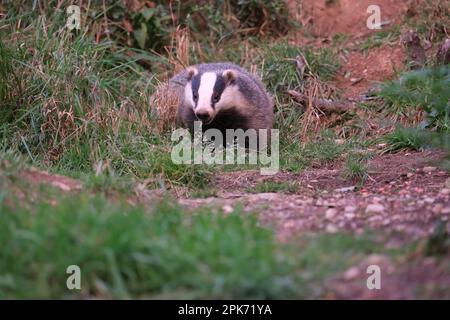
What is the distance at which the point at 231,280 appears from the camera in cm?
292

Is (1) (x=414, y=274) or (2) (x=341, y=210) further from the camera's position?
(2) (x=341, y=210)

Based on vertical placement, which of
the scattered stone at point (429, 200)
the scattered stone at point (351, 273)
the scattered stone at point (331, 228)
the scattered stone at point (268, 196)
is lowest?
the scattered stone at point (351, 273)

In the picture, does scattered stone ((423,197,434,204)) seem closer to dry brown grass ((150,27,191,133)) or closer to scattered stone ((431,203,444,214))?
scattered stone ((431,203,444,214))

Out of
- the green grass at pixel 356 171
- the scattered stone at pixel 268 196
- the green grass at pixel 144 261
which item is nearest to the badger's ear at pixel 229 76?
the green grass at pixel 356 171

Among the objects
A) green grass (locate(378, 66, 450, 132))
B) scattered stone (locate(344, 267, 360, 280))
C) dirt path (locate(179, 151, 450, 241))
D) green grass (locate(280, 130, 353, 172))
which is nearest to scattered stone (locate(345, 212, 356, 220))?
dirt path (locate(179, 151, 450, 241))

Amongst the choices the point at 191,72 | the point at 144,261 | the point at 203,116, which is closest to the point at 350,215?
the point at 144,261

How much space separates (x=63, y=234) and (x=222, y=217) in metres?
0.84

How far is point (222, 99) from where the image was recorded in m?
6.47

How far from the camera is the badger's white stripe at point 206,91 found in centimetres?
629

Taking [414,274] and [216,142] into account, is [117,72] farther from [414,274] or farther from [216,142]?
[414,274]

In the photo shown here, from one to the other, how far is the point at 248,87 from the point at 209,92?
0.47 m

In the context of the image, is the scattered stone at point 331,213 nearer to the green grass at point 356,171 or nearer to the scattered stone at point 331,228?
the scattered stone at point 331,228

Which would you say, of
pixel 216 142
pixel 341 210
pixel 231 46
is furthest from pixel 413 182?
pixel 231 46

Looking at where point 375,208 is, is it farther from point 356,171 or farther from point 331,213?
point 356,171
